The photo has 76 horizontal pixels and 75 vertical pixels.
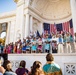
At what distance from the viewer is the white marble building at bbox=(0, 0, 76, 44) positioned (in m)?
16.3

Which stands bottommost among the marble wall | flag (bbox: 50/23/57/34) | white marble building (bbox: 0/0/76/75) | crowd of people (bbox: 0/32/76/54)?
the marble wall

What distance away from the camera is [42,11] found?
18.6 m

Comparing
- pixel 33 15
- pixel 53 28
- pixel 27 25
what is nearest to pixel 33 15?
pixel 33 15

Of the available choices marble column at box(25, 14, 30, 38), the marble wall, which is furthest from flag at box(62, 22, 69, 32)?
the marble wall

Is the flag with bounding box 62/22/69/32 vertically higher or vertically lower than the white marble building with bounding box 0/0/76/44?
lower

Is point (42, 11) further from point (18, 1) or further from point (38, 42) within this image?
point (38, 42)

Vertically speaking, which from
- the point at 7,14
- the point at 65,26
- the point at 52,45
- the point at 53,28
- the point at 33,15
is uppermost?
the point at 7,14

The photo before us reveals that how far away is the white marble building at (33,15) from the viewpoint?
16302 millimetres

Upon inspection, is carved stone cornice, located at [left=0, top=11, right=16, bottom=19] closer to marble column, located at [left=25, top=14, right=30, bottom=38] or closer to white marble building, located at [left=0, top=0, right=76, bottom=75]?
white marble building, located at [left=0, top=0, right=76, bottom=75]

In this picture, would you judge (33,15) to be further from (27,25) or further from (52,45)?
(52,45)

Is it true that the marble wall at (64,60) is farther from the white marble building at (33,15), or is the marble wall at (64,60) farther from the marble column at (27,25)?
the white marble building at (33,15)

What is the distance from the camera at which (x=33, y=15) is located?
16.9m

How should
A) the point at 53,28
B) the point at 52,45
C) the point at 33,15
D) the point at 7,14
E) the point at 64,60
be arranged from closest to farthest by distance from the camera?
the point at 64,60
the point at 52,45
the point at 33,15
the point at 53,28
the point at 7,14

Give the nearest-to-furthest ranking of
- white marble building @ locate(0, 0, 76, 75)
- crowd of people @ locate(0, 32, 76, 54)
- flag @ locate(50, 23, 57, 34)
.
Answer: crowd of people @ locate(0, 32, 76, 54)
white marble building @ locate(0, 0, 76, 75)
flag @ locate(50, 23, 57, 34)
